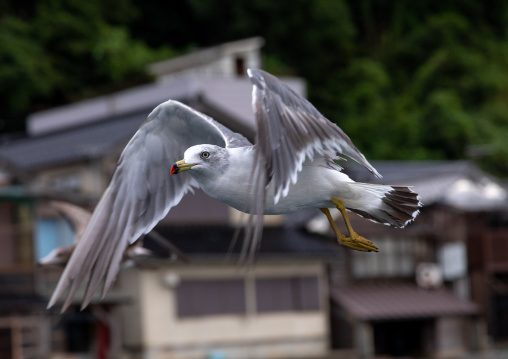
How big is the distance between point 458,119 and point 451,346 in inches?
474

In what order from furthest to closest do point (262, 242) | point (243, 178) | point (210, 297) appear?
point (262, 242), point (210, 297), point (243, 178)

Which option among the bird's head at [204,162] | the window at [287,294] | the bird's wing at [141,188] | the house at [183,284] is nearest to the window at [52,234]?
the house at [183,284]

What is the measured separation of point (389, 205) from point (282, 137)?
1295mm

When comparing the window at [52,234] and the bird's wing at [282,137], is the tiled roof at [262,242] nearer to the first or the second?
the window at [52,234]

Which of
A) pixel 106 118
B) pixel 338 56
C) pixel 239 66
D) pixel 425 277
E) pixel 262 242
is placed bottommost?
pixel 425 277

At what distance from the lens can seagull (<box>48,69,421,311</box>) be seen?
21.4ft

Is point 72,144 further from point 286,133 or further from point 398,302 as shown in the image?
point 286,133

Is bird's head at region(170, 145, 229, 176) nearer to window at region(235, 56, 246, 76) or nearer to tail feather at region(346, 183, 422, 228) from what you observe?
tail feather at region(346, 183, 422, 228)

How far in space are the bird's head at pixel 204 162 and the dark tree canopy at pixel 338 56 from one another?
117 feet

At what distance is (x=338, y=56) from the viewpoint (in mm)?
53875

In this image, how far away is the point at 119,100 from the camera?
134 ft

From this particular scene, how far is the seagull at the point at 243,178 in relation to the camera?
6.51 m

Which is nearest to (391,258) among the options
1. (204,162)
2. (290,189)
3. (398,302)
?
(398,302)

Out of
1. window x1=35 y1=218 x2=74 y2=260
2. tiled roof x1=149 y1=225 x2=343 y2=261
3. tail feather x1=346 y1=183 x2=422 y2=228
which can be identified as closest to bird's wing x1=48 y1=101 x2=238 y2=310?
tail feather x1=346 y1=183 x2=422 y2=228
